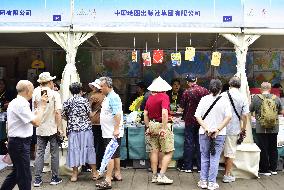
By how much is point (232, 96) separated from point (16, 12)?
424 cm

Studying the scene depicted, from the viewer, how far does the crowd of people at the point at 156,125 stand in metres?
7.23

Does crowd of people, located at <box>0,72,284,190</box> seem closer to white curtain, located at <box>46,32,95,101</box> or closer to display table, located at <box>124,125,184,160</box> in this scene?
display table, located at <box>124,125,184,160</box>

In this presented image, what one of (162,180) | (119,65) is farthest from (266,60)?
(162,180)

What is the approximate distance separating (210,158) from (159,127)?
925 millimetres

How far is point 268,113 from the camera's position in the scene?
8195mm

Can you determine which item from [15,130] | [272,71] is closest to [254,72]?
[272,71]

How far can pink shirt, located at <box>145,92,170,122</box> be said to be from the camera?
7.54 m

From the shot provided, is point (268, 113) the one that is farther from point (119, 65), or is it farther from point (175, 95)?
point (119, 65)

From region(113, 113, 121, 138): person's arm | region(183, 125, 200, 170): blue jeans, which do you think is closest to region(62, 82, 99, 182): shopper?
region(113, 113, 121, 138): person's arm

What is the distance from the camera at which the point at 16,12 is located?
880cm

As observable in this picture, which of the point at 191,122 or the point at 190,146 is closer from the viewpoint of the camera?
the point at 191,122

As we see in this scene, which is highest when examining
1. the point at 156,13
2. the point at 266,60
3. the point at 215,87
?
the point at 156,13

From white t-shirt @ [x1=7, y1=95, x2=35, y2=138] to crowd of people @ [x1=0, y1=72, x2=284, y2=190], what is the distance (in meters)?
0.76

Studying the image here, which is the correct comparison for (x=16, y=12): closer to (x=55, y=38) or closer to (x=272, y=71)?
(x=55, y=38)
